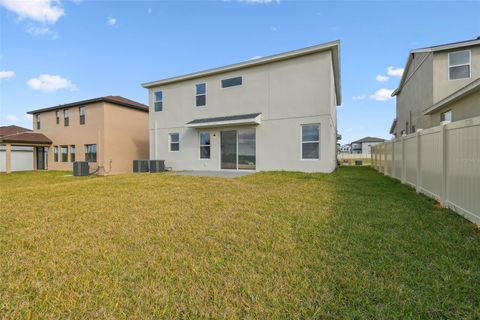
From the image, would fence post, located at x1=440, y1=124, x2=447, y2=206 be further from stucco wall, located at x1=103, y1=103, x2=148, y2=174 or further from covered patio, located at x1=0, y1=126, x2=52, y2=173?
covered patio, located at x1=0, y1=126, x2=52, y2=173

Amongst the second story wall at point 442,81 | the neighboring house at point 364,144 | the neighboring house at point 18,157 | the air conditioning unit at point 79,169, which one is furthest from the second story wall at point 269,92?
the neighboring house at point 364,144

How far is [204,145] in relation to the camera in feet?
44.8

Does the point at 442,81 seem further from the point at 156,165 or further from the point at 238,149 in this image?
the point at 156,165

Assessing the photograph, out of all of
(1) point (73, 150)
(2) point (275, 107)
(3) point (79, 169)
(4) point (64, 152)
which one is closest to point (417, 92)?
(2) point (275, 107)

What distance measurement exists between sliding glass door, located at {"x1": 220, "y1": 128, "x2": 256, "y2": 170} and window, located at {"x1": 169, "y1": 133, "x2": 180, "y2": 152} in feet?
10.7

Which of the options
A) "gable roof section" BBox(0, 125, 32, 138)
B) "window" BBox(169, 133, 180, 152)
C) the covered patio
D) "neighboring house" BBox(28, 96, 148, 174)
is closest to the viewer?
"window" BBox(169, 133, 180, 152)

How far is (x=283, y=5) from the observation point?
11.5 metres

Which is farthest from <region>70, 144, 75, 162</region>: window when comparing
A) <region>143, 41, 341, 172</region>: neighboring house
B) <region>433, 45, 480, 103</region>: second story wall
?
<region>433, 45, 480, 103</region>: second story wall

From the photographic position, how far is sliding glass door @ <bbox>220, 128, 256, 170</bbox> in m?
12.3

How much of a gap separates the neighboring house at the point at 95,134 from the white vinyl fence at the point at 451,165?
18.1 metres

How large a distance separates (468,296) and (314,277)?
4.08 feet

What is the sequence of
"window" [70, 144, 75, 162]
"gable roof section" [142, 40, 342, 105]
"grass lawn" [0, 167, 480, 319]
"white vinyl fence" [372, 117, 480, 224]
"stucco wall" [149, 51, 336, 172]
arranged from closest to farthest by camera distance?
"grass lawn" [0, 167, 480, 319], "white vinyl fence" [372, 117, 480, 224], "gable roof section" [142, 40, 342, 105], "stucco wall" [149, 51, 336, 172], "window" [70, 144, 75, 162]

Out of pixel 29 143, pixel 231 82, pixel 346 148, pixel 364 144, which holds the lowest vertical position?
pixel 29 143

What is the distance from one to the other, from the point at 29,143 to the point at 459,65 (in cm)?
3023
